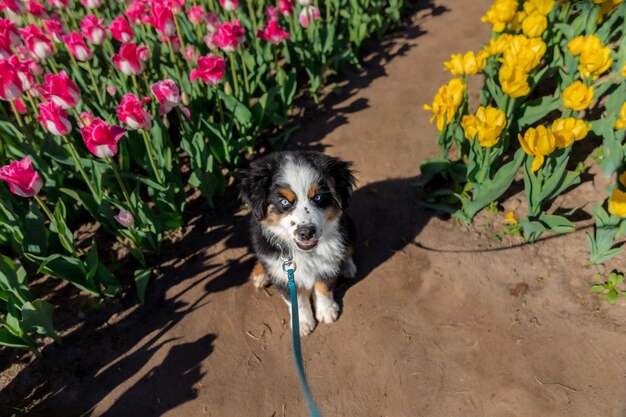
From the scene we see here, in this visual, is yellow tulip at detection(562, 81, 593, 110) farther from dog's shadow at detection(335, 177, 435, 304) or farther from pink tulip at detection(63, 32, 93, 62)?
pink tulip at detection(63, 32, 93, 62)

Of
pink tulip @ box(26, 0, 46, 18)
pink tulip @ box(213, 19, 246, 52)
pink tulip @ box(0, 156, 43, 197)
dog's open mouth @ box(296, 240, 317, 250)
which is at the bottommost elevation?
dog's open mouth @ box(296, 240, 317, 250)

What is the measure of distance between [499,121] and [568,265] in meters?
1.34

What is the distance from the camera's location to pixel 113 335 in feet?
9.59

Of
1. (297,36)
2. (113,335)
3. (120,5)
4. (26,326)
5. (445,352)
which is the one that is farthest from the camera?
(120,5)

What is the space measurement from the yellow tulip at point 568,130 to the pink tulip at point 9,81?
343 cm

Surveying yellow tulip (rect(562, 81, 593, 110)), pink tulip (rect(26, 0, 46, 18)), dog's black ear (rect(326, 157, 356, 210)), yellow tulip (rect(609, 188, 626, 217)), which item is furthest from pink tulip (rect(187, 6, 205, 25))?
yellow tulip (rect(609, 188, 626, 217))

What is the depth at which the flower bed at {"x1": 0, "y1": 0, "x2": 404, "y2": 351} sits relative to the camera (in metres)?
2.43

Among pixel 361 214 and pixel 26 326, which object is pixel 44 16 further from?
pixel 361 214

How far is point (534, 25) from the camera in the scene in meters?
3.01

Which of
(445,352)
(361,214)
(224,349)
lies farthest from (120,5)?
(445,352)

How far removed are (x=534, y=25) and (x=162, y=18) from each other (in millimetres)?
2876

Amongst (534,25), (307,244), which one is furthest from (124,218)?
(534,25)

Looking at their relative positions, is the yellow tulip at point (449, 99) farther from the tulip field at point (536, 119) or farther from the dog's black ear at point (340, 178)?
the dog's black ear at point (340, 178)

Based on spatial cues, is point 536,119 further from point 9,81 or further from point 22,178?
point 9,81
